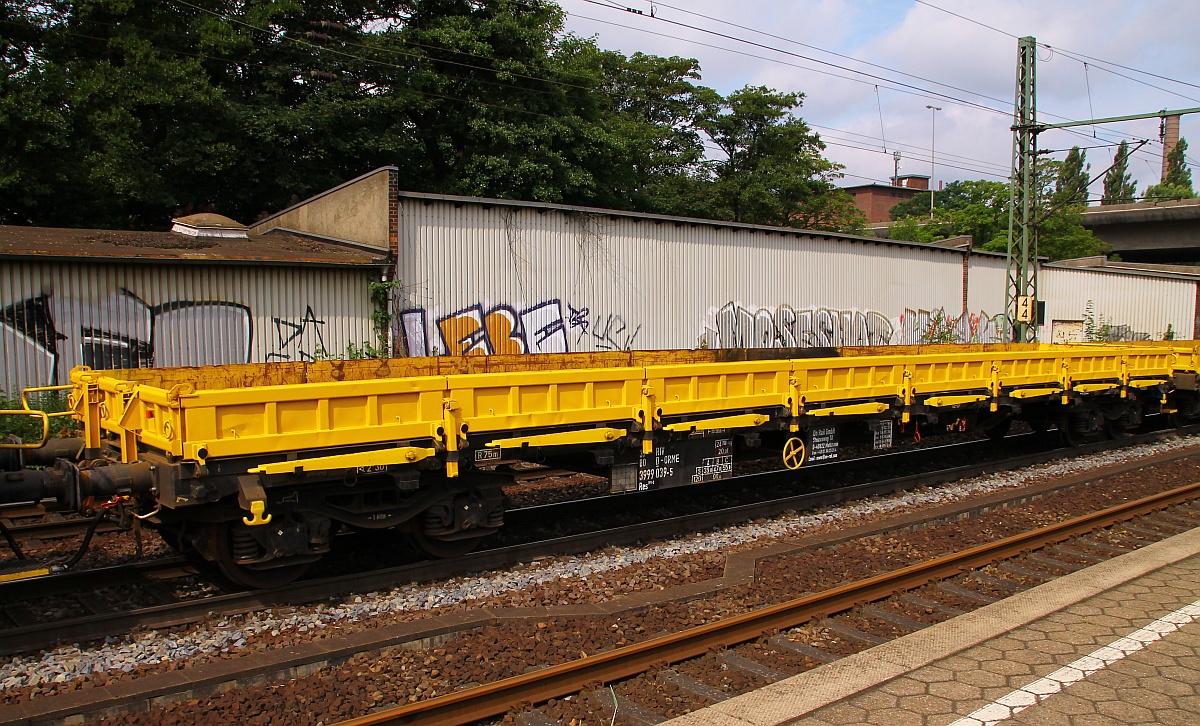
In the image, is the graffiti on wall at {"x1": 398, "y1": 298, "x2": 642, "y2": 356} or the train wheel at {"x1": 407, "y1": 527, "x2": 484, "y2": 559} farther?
the graffiti on wall at {"x1": 398, "y1": 298, "x2": 642, "y2": 356}

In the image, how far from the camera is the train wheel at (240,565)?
6180 millimetres

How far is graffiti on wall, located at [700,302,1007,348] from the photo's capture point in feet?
69.8

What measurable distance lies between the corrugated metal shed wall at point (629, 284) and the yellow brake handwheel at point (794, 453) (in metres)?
9.05

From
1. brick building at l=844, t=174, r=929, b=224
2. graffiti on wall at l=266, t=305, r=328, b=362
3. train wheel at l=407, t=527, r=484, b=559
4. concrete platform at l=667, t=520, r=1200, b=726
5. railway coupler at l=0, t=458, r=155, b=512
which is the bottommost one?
concrete platform at l=667, t=520, r=1200, b=726

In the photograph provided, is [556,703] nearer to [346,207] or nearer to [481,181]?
[346,207]

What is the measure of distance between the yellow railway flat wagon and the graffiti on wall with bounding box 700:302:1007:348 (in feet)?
35.9

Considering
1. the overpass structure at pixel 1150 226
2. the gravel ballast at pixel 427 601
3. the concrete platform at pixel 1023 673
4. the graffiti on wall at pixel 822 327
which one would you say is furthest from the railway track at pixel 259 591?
the overpass structure at pixel 1150 226

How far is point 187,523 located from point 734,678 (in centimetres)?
422

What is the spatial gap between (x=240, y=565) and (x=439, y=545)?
1.56 metres

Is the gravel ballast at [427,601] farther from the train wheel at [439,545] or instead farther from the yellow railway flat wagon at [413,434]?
the yellow railway flat wagon at [413,434]

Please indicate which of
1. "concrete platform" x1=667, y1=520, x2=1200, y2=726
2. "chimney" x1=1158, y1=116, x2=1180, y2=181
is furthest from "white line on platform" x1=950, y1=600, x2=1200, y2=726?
"chimney" x1=1158, y1=116, x2=1180, y2=181

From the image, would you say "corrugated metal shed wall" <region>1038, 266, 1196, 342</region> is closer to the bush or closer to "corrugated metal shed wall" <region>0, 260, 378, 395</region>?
"corrugated metal shed wall" <region>0, 260, 378, 395</region>

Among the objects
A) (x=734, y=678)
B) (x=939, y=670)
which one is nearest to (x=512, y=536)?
(x=734, y=678)

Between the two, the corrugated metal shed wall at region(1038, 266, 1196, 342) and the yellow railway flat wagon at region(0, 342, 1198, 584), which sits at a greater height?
the corrugated metal shed wall at region(1038, 266, 1196, 342)
